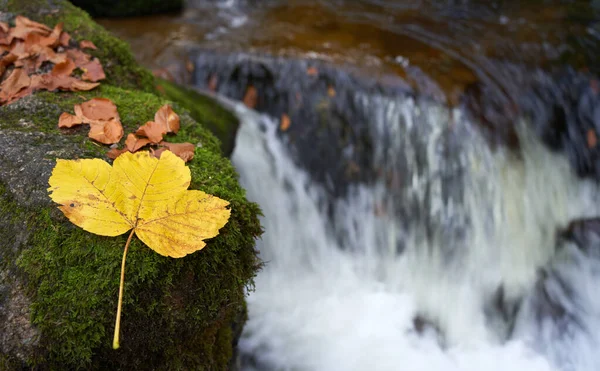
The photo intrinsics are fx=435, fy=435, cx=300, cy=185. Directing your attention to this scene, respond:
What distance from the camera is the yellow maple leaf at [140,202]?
4.78 ft

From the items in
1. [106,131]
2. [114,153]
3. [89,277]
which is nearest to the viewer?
[89,277]

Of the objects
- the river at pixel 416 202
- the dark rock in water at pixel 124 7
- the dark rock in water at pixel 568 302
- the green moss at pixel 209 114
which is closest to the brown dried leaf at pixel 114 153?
the green moss at pixel 209 114

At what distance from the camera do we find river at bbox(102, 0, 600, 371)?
148 inches

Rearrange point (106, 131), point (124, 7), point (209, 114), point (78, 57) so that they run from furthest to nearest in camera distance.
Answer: point (124, 7) < point (209, 114) < point (78, 57) < point (106, 131)

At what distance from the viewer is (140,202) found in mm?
1510

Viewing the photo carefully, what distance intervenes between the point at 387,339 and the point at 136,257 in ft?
9.17

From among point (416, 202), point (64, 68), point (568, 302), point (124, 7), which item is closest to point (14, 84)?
point (64, 68)

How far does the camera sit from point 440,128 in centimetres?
432

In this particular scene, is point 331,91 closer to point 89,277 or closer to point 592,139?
point 592,139

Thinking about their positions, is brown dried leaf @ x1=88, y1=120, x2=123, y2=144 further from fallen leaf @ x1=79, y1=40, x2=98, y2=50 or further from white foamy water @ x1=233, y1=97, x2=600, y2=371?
white foamy water @ x1=233, y1=97, x2=600, y2=371

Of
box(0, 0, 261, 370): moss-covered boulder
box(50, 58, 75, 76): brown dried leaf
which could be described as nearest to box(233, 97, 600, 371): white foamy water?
box(50, 58, 75, 76): brown dried leaf

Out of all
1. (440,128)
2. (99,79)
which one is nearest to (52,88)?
(99,79)

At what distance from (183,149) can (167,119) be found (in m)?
0.28

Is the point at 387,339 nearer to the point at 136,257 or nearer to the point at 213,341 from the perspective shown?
the point at 213,341
